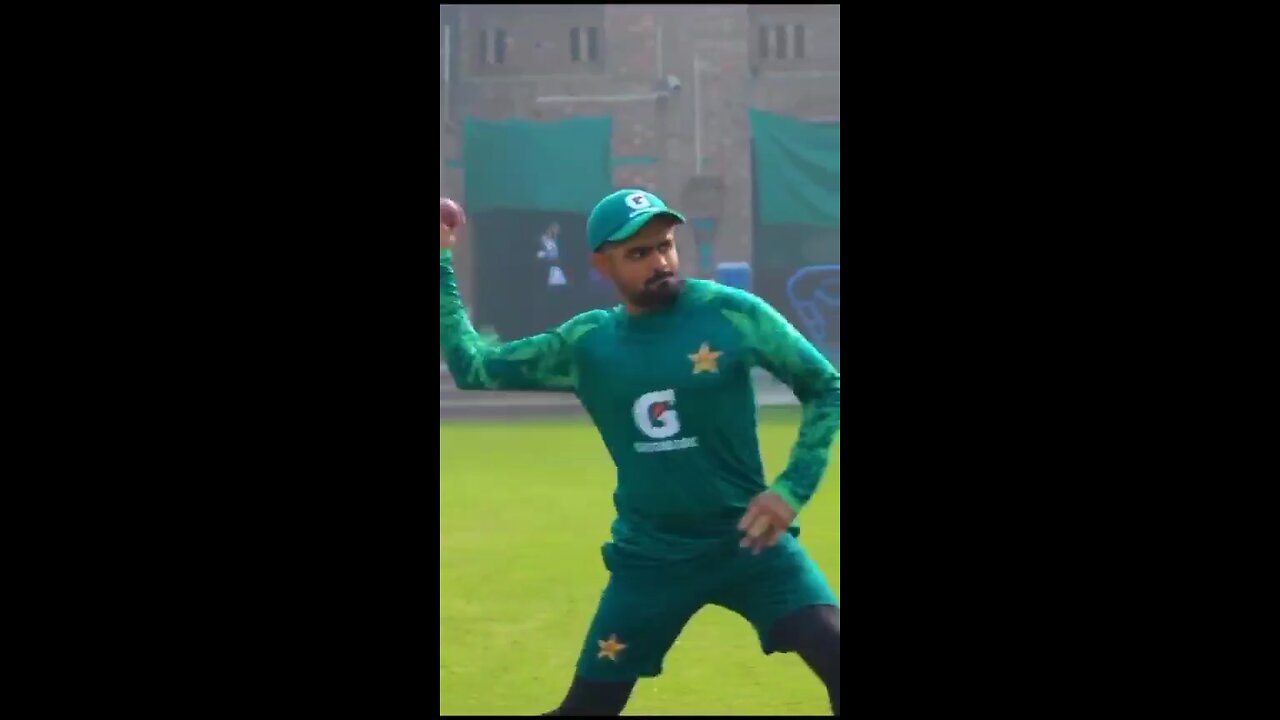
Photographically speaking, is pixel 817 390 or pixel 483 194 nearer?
pixel 817 390

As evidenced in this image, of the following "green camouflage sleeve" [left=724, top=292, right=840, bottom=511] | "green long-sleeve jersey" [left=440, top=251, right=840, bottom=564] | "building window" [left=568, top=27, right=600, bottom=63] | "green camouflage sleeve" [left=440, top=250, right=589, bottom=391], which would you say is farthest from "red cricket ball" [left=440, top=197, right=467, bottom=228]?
"building window" [left=568, top=27, right=600, bottom=63]

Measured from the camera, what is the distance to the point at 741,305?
13.3ft

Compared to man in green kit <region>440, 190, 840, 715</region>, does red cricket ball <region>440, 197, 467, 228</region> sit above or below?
above

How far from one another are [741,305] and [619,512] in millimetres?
789

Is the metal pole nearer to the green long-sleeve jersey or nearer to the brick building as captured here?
the brick building

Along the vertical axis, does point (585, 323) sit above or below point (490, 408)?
above

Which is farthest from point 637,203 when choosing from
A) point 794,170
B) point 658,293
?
point 794,170

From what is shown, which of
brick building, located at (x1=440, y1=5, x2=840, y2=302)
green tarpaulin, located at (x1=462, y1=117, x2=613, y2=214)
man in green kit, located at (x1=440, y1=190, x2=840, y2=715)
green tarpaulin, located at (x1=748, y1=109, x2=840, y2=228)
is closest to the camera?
man in green kit, located at (x1=440, y1=190, x2=840, y2=715)

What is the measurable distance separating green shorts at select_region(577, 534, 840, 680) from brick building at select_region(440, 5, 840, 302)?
16.6 meters

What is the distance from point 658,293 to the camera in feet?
13.3

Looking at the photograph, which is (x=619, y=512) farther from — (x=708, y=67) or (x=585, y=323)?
(x=708, y=67)

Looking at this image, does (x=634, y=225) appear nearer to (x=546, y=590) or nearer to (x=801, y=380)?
(x=801, y=380)

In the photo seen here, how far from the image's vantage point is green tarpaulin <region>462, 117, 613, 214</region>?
763 inches

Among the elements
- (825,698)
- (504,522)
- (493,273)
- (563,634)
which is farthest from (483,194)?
(825,698)
